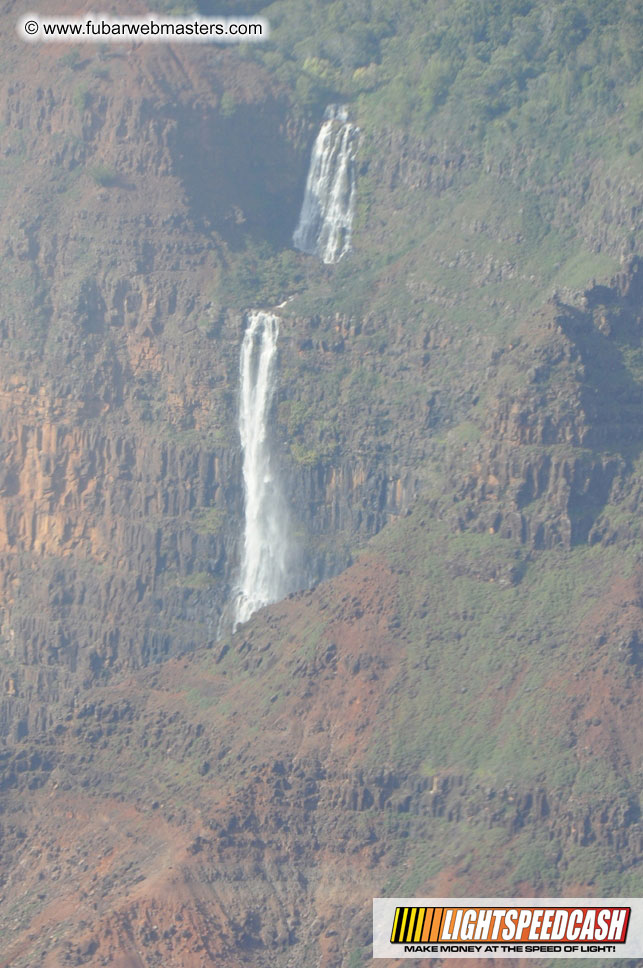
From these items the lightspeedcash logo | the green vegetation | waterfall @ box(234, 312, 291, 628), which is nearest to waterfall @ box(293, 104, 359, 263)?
waterfall @ box(234, 312, 291, 628)

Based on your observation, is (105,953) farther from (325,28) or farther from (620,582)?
(325,28)

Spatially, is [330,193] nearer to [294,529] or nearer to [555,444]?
[294,529]

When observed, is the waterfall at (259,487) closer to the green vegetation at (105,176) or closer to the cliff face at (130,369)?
the cliff face at (130,369)

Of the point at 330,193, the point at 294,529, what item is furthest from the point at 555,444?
the point at 330,193

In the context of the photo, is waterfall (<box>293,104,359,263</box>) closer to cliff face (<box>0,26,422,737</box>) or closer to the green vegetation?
cliff face (<box>0,26,422,737</box>)

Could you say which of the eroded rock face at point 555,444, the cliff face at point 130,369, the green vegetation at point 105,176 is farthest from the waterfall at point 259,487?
the eroded rock face at point 555,444

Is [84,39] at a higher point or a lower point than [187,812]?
higher

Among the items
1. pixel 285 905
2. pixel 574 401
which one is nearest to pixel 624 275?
pixel 574 401
